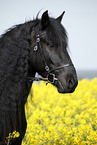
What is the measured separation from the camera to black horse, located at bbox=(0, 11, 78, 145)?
225 centimetres

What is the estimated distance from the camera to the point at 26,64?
234 centimetres

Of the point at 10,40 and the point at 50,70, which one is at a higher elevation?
the point at 10,40

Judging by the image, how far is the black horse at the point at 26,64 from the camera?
225 centimetres

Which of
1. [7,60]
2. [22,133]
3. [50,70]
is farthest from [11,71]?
[22,133]

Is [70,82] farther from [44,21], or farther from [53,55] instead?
[44,21]

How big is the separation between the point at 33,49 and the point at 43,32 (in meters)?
0.28

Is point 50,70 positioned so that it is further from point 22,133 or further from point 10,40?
point 22,133

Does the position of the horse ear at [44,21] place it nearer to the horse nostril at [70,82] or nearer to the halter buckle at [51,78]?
the halter buckle at [51,78]

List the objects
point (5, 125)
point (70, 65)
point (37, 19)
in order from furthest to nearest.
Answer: point (37, 19) < point (70, 65) < point (5, 125)

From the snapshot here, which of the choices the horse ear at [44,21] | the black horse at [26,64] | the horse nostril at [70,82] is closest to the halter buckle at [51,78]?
the black horse at [26,64]

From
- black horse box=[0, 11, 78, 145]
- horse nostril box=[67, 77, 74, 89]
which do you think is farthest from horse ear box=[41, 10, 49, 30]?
horse nostril box=[67, 77, 74, 89]

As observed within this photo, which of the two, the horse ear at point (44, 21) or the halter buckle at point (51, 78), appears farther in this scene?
the halter buckle at point (51, 78)

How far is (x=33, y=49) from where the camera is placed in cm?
241

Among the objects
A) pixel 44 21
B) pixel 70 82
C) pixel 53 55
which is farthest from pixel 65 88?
pixel 44 21
